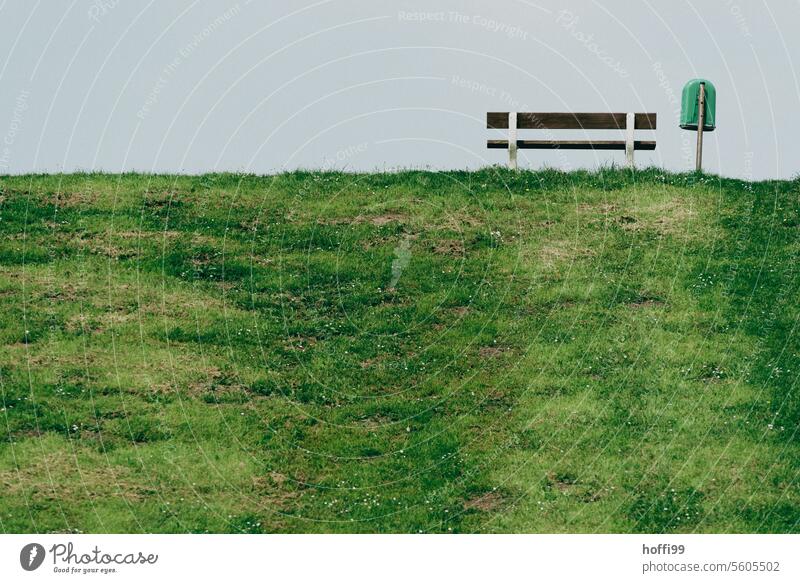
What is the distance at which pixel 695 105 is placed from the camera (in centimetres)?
3819

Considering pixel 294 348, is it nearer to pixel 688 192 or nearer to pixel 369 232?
pixel 369 232

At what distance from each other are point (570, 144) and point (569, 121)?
2.15ft

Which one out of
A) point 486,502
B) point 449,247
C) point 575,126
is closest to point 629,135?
point 575,126

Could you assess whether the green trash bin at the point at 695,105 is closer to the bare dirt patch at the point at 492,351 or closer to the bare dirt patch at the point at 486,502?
the bare dirt patch at the point at 492,351

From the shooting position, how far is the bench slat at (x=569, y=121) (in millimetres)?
Answer: 37844

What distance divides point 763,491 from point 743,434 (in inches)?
78.5

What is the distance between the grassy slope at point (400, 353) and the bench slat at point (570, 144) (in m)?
1.11

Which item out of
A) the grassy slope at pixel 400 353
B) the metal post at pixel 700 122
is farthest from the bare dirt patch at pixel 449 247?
the metal post at pixel 700 122

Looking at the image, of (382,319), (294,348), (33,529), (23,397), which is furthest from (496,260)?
(33,529)

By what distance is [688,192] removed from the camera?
3647 cm

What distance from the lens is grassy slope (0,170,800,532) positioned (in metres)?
24.0

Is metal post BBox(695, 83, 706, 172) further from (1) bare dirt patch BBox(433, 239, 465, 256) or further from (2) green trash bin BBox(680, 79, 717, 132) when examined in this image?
(1) bare dirt patch BBox(433, 239, 465, 256)

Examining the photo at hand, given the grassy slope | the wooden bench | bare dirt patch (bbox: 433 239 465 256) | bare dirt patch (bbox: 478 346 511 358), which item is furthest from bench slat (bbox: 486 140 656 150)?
bare dirt patch (bbox: 478 346 511 358)

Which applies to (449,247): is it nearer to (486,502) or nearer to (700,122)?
(700,122)
